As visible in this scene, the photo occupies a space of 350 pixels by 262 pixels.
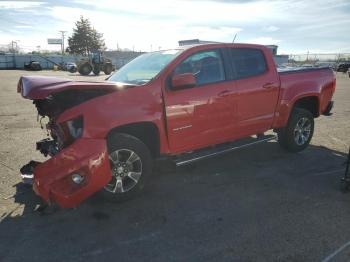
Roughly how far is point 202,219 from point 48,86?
7.60 feet

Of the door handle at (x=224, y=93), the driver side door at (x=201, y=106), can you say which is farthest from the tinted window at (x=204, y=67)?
the door handle at (x=224, y=93)

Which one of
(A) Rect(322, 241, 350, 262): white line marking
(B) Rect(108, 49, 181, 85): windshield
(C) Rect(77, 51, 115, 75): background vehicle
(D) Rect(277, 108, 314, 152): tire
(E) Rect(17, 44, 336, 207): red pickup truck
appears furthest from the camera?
(C) Rect(77, 51, 115, 75): background vehicle

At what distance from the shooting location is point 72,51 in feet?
263

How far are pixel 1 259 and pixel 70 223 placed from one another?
0.83 metres

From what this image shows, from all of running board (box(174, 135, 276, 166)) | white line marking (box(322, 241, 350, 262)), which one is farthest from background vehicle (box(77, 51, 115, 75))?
white line marking (box(322, 241, 350, 262))

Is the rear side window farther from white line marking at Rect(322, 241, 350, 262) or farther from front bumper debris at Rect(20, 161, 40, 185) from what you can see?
front bumper debris at Rect(20, 161, 40, 185)

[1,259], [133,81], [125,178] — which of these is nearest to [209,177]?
[125,178]

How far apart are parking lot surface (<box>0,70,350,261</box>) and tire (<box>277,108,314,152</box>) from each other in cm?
56

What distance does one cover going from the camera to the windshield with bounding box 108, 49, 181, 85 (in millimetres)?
4828

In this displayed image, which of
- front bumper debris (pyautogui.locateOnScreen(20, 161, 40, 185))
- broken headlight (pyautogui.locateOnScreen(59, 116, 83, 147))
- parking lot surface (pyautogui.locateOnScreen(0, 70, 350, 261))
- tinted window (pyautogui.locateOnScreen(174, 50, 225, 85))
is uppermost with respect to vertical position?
tinted window (pyautogui.locateOnScreen(174, 50, 225, 85))

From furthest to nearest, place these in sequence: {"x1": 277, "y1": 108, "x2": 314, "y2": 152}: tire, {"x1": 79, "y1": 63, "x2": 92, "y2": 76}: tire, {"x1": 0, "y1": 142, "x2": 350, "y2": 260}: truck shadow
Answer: {"x1": 79, "y1": 63, "x2": 92, "y2": 76}: tire → {"x1": 277, "y1": 108, "x2": 314, "y2": 152}: tire → {"x1": 0, "y1": 142, "x2": 350, "y2": 260}: truck shadow

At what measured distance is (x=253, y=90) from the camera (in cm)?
559

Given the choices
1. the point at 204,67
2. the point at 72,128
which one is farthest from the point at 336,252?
the point at 72,128

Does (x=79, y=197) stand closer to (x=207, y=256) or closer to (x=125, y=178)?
(x=125, y=178)
